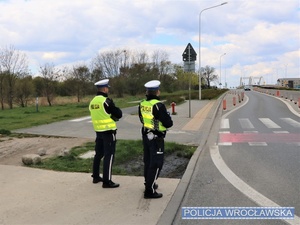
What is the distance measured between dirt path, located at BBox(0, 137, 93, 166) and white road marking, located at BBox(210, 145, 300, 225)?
4.04 m

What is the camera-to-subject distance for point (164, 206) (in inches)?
195

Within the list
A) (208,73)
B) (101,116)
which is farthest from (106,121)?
(208,73)

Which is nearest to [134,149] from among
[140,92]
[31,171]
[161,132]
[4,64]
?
[31,171]

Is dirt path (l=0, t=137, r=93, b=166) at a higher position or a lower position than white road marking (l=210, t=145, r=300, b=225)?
higher

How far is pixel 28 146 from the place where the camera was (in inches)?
394

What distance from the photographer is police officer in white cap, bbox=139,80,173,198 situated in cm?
529

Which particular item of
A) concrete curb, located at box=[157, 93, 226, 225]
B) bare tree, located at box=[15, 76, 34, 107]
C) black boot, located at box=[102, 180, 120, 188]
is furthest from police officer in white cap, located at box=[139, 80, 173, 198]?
bare tree, located at box=[15, 76, 34, 107]

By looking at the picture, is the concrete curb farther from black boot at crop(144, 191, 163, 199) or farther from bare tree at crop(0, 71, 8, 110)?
bare tree at crop(0, 71, 8, 110)

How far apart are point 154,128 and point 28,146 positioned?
5819 mm

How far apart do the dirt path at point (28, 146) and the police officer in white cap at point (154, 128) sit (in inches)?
148

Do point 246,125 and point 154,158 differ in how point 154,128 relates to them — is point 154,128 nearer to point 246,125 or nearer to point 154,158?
point 154,158

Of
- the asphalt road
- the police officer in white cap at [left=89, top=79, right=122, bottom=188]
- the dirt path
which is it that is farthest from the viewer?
the dirt path

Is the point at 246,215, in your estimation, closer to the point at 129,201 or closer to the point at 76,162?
the point at 129,201

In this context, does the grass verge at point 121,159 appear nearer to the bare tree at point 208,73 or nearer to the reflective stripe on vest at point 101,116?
the reflective stripe on vest at point 101,116
